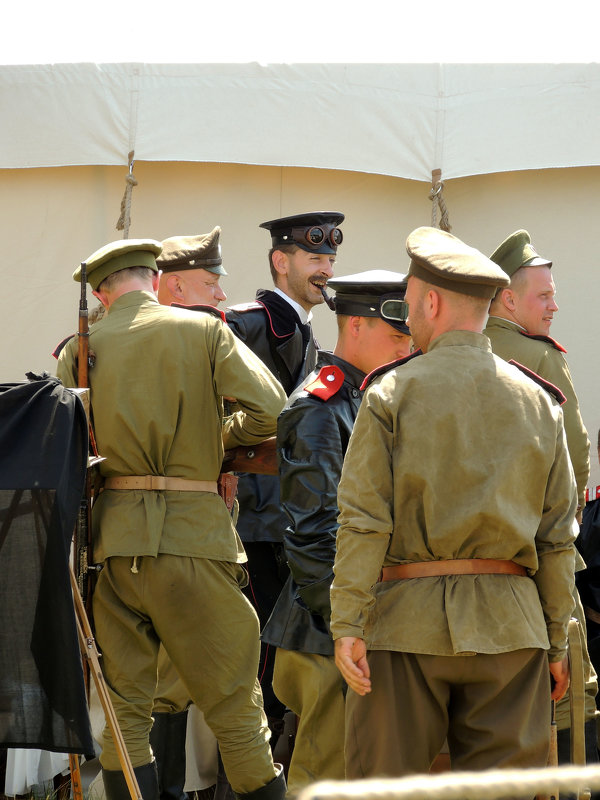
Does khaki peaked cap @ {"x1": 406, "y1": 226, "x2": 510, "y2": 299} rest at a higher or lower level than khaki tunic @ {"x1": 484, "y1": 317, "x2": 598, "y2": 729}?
higher

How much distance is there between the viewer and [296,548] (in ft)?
9.05

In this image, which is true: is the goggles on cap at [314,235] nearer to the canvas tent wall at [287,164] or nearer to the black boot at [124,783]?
the canvas tent wall at [287,164]

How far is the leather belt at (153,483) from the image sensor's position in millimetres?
3084

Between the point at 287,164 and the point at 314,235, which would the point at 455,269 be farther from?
the point at 287,164

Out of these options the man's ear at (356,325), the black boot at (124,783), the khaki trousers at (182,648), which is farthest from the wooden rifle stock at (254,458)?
the black boot at (124,783)

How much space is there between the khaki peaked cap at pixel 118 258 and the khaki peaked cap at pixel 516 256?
141 cm

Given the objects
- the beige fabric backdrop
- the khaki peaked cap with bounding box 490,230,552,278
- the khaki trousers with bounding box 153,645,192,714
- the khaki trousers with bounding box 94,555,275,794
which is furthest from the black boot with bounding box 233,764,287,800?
the beige fabric backdrop

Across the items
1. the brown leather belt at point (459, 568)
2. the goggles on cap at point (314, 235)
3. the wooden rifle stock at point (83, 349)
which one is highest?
the goggles on cap at point (314, 235)

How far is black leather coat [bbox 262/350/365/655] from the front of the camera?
273 cm

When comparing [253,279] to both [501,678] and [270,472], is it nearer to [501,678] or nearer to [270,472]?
[270,472]

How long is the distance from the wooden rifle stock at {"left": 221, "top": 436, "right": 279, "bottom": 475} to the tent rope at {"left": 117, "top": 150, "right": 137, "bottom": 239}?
1826 mm

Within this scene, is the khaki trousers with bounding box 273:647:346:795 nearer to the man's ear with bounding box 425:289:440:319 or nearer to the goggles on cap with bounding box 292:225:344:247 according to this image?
the man's ear with bounding box 425:289:440:319
